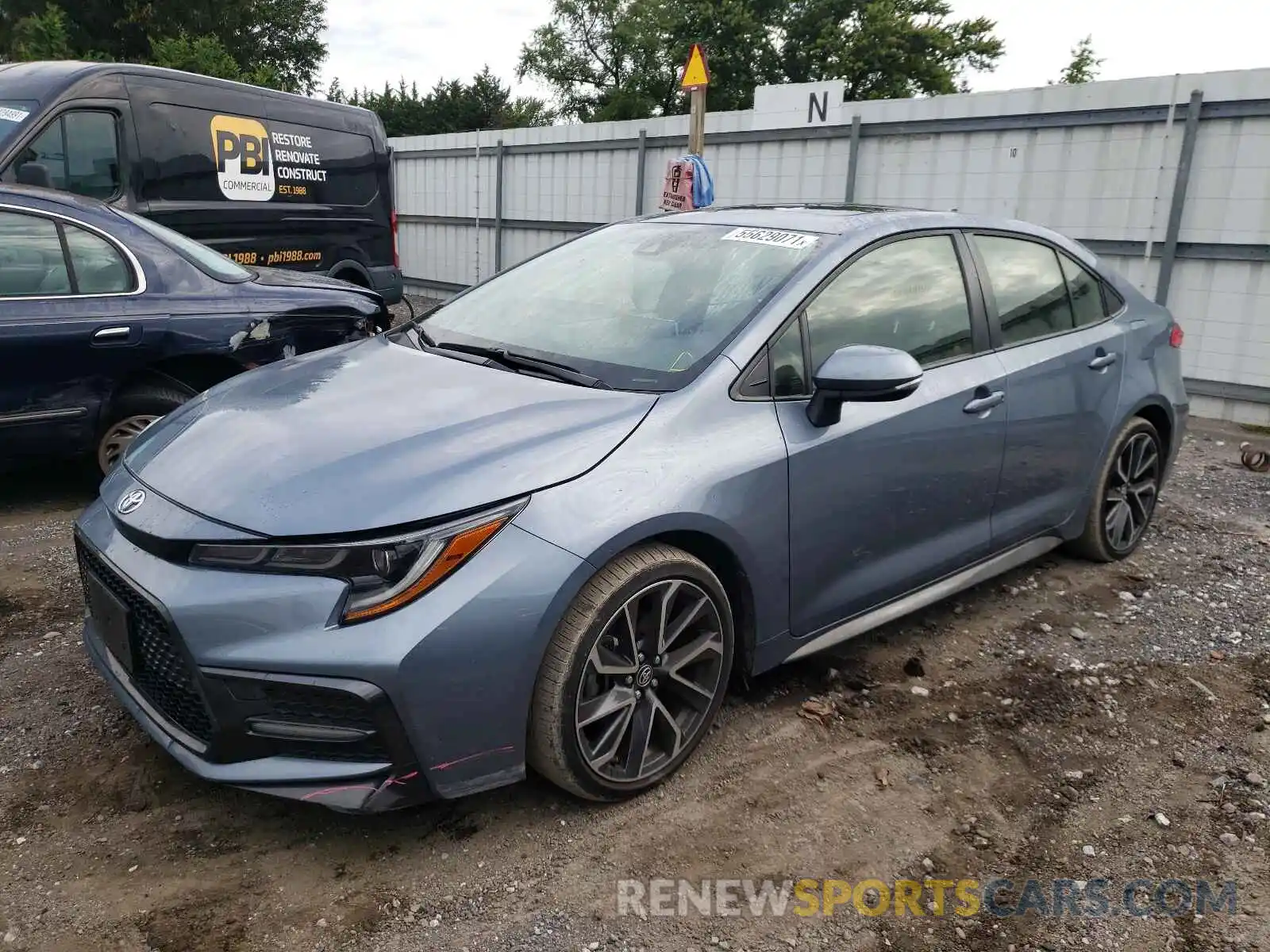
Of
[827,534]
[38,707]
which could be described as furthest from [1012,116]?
[38,707]

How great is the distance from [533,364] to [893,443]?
115 centimetres

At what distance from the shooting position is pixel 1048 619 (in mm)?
3945

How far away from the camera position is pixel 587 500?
2.36 m

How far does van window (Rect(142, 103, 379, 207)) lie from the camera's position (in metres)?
7.29

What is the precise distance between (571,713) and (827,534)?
3.28 feet

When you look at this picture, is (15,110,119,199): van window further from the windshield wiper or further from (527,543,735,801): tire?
(527,543,735,801): tire

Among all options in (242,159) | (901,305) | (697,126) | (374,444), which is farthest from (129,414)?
(697,126)

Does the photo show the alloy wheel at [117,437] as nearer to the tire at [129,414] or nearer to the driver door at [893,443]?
the tire at [129,414]

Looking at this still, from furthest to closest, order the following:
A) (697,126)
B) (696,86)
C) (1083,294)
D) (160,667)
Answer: (697,126)
(696,86)
(1083,294)
(160,667)

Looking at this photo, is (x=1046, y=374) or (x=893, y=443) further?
(x=1046, y=374)

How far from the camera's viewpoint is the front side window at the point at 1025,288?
3.65 meters

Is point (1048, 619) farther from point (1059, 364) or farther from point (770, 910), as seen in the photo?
point (770, 910)

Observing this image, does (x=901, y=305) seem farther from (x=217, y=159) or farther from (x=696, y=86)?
(x=217, y=159)

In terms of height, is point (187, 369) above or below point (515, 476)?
below
